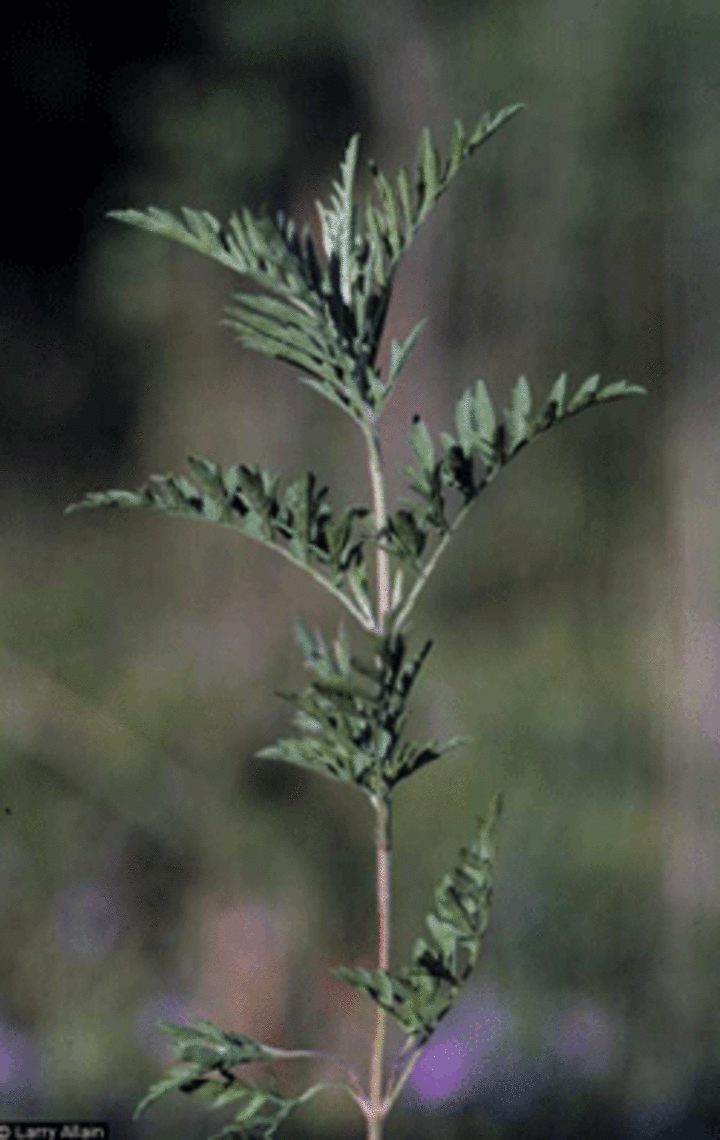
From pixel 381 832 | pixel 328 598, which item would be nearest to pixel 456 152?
pixel 381 832

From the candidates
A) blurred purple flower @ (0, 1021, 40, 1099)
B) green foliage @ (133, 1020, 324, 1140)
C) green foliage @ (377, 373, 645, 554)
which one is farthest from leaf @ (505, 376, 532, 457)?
blurred purple flower @ (0, 1021, 40, 1099)

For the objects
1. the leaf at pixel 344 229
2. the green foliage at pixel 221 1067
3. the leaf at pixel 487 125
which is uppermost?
the leaf at pixel 487 125

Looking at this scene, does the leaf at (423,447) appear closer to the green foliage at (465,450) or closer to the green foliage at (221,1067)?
the green foliage at (465,450)

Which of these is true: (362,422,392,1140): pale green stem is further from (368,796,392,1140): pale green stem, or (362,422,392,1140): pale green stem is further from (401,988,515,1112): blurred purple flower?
(401,988,515,1112): blurred purple flower

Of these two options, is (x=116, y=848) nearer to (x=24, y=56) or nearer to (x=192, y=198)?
(x=192, y=198)

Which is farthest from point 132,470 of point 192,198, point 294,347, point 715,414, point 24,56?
point 294,347

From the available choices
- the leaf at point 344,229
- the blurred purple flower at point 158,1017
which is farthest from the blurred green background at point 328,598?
the leaf at point 344,229

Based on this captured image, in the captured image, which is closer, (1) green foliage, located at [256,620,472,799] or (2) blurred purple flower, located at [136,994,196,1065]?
(1) green foliage, located at [256,620,472,799]

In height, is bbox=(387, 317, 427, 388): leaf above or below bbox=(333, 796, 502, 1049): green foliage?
above
